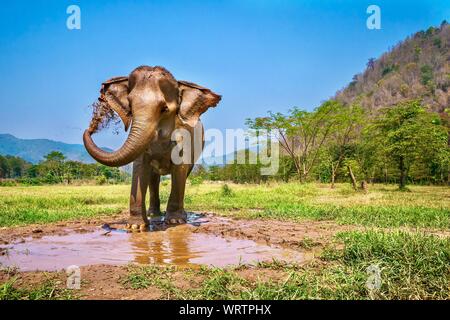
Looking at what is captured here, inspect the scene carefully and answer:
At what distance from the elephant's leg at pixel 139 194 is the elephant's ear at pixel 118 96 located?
83 cm

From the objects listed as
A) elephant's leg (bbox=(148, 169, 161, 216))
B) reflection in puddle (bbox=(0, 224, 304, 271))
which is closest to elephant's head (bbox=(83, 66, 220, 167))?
reflection in puddle (bbox=(0, 224, 304, 271))

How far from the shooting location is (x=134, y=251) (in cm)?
→ 546

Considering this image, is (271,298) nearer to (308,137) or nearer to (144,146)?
(144,146)

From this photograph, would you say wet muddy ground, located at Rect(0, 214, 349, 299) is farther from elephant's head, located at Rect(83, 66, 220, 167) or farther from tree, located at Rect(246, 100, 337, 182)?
tree, located at Rect(246, 100, 337, 182)

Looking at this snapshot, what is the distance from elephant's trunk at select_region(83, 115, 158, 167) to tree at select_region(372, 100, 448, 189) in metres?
22.1

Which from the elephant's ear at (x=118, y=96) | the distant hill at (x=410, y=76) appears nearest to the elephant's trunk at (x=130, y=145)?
the elephant's ear at (x=118, y=96)

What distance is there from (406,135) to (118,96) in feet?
72.6

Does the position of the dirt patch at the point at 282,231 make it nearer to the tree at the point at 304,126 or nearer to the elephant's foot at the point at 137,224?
the elephant's foot at the point at 137,224

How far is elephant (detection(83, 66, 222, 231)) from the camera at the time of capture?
6492 millimetres

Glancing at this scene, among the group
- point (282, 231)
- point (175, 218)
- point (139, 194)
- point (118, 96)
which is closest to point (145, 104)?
point (118, 96)

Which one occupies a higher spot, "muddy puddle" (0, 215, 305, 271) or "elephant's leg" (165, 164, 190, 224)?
"elephant's leg" (165, 164, 190, 224)

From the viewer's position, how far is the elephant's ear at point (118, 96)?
7910 millimetres

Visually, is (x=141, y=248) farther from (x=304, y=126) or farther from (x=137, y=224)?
(x=304, y=126)

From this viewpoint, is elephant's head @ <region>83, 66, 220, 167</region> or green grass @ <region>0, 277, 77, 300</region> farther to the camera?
elephant's head @ <region>83, 66, 220, 167</region>
